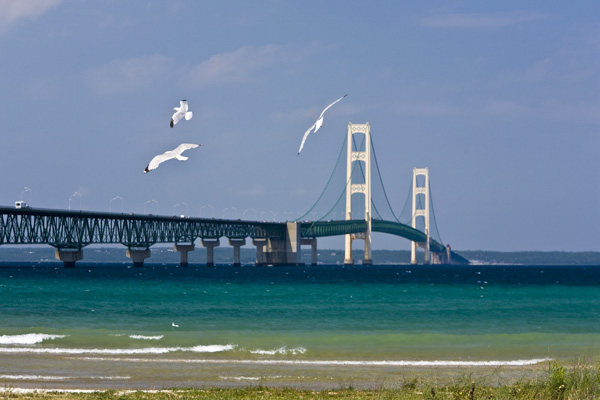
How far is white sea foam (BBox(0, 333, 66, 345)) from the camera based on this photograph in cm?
3005

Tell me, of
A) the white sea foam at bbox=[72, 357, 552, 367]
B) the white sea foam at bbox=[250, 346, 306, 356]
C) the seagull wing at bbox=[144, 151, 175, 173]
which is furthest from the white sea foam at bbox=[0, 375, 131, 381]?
the white sea foam at bbox=[250, 346, 306, 356]

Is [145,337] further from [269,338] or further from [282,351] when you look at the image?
[282,351]

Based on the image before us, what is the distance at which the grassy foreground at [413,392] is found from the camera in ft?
51.9

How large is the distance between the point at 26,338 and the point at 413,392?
1777 cm

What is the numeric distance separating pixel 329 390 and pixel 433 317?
25220 mm

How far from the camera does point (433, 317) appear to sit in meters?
44.0

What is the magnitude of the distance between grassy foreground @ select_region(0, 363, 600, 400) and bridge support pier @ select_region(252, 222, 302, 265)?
145 metres

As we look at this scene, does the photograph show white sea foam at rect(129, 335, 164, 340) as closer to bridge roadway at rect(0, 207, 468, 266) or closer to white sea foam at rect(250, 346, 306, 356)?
white sea foam at rect(250, 346, 306, 356)

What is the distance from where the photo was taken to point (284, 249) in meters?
170

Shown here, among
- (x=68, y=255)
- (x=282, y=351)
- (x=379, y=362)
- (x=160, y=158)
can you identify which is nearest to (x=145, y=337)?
(x=282, y=351)

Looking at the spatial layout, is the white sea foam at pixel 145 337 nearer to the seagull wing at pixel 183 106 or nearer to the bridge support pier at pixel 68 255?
the seagull wing at pixel 183 106

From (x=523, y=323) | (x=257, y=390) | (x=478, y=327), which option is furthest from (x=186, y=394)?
(x=523, y=323)

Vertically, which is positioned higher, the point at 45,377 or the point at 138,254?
the point at 138,254

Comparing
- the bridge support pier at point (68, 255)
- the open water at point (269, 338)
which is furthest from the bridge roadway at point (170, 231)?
the open water at point (269, 338)
